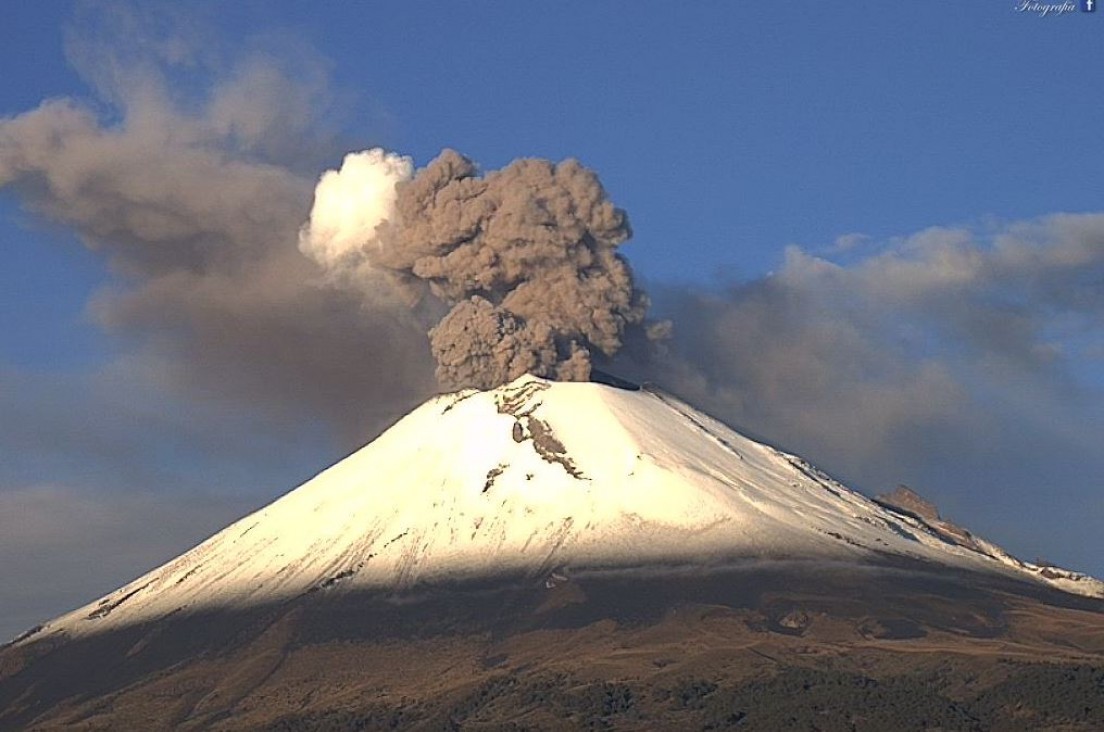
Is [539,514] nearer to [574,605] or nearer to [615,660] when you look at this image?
[574,605]

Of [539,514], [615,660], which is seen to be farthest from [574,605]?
[539,514]

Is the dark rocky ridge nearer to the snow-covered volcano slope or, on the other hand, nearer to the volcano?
Answer: the volcano

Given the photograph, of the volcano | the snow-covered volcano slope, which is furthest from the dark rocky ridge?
the snow-covered volcano slope

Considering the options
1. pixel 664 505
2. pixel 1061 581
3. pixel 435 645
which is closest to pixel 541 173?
pixel 664 505

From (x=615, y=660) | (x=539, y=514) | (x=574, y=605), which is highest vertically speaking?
(x=539, y=514)

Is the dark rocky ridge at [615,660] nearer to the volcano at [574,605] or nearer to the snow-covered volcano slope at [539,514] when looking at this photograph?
the volcano at [574,605]

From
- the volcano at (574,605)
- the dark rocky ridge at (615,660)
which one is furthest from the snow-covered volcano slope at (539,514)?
the dark rocky ridge at (615,660)
